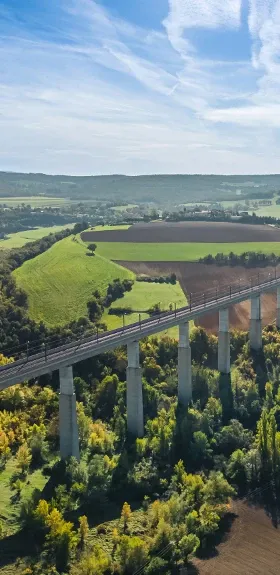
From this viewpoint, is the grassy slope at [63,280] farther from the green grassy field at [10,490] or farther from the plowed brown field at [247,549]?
the plowed brown field at [247,549]

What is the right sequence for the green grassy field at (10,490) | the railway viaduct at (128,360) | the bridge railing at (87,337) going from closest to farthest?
the green grassy field at (10,490)
the railway viaduct at (128,360)
the bridge railing at (87,337)

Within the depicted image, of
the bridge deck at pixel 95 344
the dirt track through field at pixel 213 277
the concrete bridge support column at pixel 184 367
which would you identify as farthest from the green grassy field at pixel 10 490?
the dirt track through field at pixel 213 277

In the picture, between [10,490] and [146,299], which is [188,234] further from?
[10,490]

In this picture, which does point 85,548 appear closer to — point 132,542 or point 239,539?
point 132,542

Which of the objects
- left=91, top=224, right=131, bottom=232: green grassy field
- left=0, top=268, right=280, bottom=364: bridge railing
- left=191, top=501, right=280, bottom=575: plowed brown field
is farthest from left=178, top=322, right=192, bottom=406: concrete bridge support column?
left=91, top=224, right=131, bottom=232: green grassy field

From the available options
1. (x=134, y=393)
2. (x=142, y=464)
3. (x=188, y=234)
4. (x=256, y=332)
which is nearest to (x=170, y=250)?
(x=188, y=234)

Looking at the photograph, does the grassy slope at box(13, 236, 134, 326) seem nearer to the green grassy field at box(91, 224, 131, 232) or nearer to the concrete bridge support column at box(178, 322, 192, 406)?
the concrete bridge support column at box(178, 322, 192, 406)

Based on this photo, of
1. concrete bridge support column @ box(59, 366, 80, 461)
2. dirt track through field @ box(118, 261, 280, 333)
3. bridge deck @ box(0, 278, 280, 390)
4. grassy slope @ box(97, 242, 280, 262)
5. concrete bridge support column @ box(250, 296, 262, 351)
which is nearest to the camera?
bridge deck @ box(0, 278, 280, 390)
